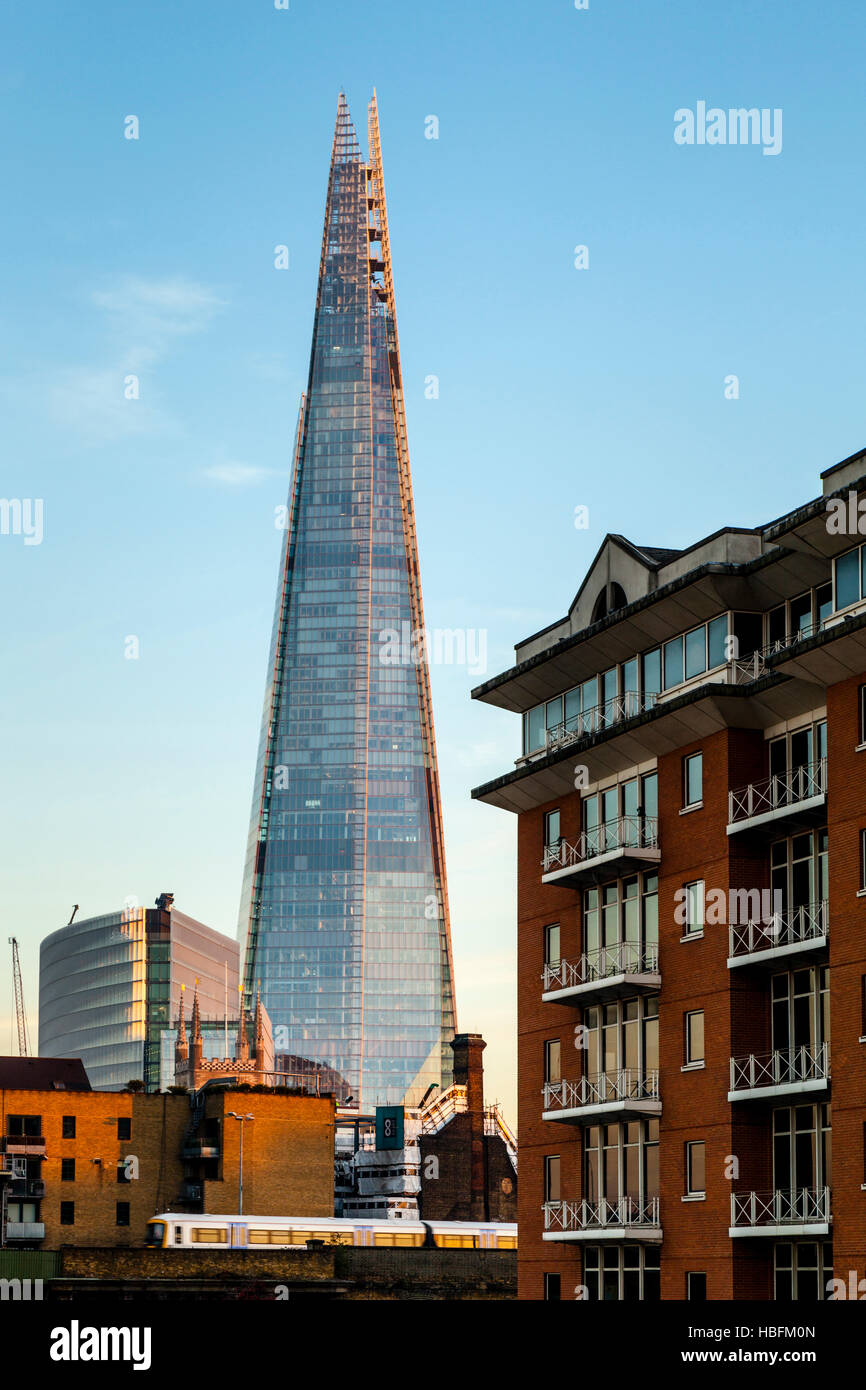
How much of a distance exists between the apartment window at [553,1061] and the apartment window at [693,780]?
12430 millimetres

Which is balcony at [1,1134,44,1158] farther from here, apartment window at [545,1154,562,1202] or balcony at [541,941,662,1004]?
balcony at [541,941,662,1004]

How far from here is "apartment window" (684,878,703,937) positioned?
2394 inches

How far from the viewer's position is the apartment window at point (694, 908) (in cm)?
6081

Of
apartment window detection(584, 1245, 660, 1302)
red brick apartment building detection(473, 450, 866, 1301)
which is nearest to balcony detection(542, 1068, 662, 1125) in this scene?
red brick apartment building detection(473, 450, 866, 1301)

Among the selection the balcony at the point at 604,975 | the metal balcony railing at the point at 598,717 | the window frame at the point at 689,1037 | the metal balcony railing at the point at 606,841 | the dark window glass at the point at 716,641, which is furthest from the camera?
the metal balcony railing at the point at 598,717

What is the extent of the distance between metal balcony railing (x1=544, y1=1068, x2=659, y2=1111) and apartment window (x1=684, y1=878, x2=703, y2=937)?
17.3ft

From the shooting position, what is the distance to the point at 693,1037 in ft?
199

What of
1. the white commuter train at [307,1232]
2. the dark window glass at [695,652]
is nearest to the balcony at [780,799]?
the dark window glass at [695,652]

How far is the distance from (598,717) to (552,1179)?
17.2 metres

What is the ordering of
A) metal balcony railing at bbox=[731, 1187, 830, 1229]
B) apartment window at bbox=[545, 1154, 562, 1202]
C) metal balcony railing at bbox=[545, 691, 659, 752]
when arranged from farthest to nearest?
apartment window at bbox=[545, 1154, 562, 1202], metal balcony railing at bbox=[545, 691, 659, 752], metal balcony railing at bbox=[731, 1187, 830, 1229]

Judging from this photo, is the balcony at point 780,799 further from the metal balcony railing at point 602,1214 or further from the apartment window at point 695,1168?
the metal balcony railing at point 602,1214

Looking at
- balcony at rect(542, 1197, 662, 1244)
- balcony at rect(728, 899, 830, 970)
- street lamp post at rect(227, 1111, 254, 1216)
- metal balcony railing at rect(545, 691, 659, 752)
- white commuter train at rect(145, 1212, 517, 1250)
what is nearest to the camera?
balcony at rect(728, 899, 830, 970)

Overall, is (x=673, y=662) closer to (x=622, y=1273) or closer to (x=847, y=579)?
(x=847, y=579)
